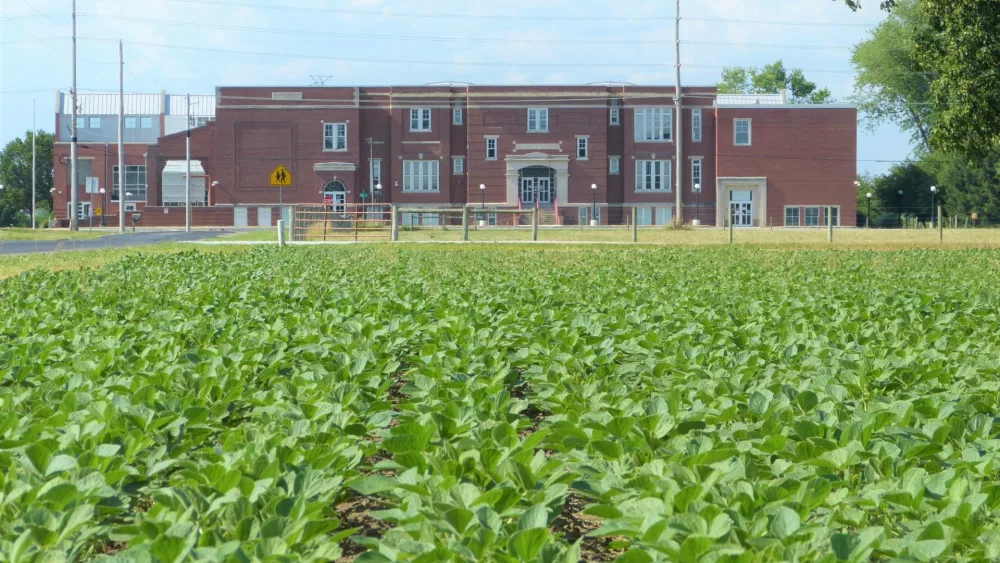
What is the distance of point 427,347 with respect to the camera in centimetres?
611

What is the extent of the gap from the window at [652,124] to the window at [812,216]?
33.4 ft

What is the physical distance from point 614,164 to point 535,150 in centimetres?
553

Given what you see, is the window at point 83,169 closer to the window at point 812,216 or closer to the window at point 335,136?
the window at point 335,136

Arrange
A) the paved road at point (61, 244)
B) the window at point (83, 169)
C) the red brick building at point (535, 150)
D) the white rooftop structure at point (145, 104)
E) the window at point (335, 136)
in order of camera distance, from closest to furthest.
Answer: the paved road at point (61, 244), the red brick building at point (535, 150), the window at point (335, 136), the window at point (83, 169), the white rooftop structure at point (145, 104)

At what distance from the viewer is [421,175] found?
69.3 m

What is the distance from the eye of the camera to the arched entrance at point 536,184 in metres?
68.8

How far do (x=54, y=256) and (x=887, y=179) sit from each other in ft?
217

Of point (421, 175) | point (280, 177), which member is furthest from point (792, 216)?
point (280, 177)

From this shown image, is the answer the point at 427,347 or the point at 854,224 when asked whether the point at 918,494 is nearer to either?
the point at 427,347

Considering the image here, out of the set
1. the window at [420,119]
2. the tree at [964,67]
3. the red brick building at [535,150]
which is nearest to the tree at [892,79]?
the red brick building at [535,150]

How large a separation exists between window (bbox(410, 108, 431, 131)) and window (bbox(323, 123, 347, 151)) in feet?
14.6

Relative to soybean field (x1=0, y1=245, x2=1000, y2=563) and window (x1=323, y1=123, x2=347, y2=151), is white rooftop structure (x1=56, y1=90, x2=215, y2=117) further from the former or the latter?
soybean field (x1=0, y1=245, x2=1000, y2=563)

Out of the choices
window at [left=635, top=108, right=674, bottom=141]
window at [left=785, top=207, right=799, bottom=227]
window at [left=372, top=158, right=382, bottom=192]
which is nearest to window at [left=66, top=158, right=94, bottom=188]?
window at [left=372, top=158, right=382, bottom=192]

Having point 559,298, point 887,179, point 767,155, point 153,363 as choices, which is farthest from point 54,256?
point 887,179
